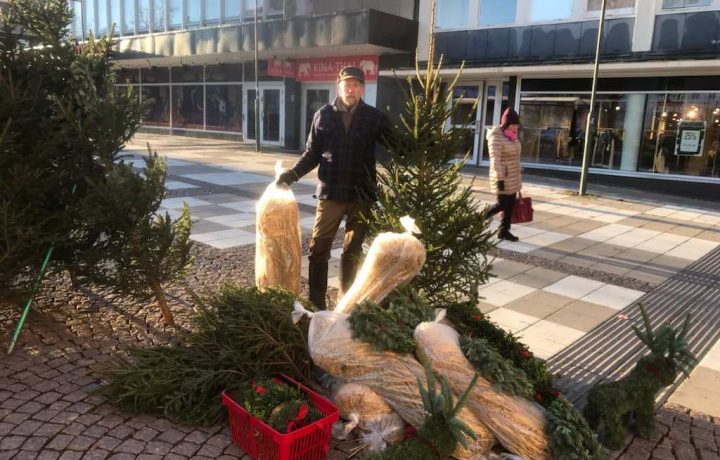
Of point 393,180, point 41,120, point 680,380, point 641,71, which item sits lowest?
point 680,380

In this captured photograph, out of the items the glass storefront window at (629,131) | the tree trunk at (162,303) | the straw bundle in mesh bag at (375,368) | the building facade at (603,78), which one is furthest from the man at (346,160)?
the glass storefront window at (629,131)

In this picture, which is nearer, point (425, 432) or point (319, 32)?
point (425, 432)

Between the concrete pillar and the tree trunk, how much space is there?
14510 millimetres

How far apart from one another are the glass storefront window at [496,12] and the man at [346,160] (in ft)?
47.2

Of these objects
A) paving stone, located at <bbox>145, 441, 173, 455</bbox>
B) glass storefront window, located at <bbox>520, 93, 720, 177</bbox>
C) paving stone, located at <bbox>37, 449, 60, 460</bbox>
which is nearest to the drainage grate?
paving stone, located at <bbox>145, 441, 173, 455</bbox>

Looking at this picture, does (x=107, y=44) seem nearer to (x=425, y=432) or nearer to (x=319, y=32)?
(x=425, y=432)

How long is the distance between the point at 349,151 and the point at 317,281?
110 cm

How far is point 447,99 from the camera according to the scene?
146 inches

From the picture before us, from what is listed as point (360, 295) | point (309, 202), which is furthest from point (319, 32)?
point (360, 295)

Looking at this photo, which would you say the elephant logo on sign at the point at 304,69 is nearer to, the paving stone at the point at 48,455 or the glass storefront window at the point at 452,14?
the glass storefront window at the point at 452,14

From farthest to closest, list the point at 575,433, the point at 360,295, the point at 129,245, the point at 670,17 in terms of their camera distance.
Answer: the point at 670,17 → the point at 129,245 → the point at 360,295 → the point at 575,433

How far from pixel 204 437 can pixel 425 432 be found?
4.19 ft

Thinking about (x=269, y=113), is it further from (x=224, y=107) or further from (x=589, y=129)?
(x=589, y=129)

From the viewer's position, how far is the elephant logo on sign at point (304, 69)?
2214 cm
